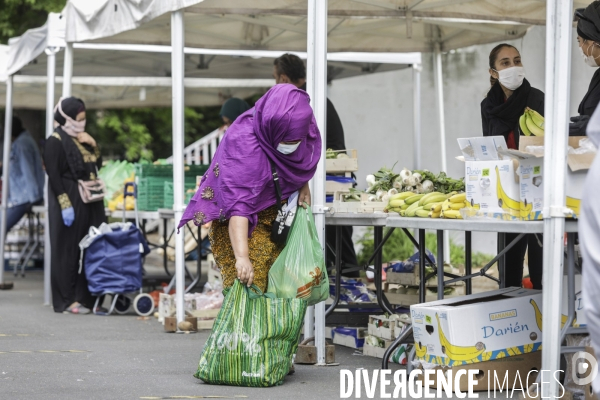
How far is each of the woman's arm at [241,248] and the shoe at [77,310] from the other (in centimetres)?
440

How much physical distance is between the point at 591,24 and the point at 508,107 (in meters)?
1.23

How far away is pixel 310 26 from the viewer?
20.2 feet

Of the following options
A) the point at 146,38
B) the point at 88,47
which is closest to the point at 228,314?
the point at 146,38

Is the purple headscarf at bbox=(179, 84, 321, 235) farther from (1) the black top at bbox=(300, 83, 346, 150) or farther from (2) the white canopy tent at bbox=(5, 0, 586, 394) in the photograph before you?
(1) the black top at bbox=(300, 83, 346, 150)

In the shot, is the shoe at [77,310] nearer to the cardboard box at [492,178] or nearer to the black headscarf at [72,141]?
the black headscarf at [72,141]

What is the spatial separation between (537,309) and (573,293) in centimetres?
62

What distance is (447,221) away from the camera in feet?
17.1

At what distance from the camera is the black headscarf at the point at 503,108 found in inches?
249

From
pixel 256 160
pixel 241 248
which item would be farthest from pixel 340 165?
pixel 241 248

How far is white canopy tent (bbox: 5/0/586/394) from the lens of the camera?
6.24m

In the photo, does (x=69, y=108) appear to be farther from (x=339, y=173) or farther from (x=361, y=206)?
(x=361, y=206)

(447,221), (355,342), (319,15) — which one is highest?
(319,15)

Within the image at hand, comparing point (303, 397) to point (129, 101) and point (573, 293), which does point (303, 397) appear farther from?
point (129, 101)

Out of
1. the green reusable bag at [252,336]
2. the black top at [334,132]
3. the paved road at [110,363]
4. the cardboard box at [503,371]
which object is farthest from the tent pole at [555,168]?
the black top at [334,132]
